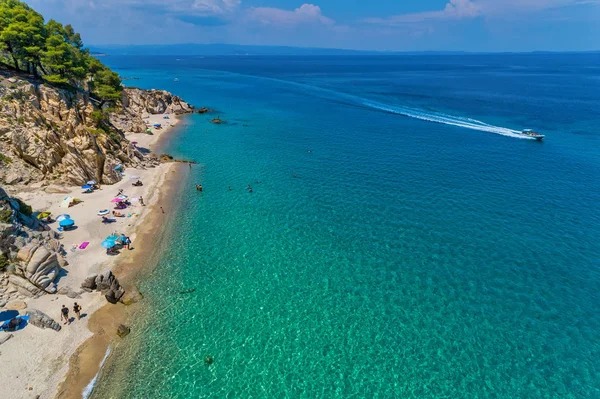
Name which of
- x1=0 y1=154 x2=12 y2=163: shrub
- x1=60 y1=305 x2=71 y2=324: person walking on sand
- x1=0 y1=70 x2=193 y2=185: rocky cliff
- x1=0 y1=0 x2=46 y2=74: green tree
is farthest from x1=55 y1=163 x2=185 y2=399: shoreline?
x1=0 y1=0 x2=46 y2=74: green tree

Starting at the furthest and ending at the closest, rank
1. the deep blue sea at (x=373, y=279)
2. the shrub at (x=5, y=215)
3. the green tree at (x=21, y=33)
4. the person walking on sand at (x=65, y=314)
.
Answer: the green tree at (x=21, y=33) < the shrub at (x=5, y=215) < the person walking on sand at (x=65, y=314) < the deep blue sea at (x=373, y=279)

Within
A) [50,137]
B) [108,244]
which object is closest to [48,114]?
[50,137]

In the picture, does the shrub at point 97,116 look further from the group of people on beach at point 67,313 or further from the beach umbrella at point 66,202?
the group of people on beach at point 67,313

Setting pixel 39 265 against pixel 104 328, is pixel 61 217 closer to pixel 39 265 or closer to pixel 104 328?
pixel 39 265

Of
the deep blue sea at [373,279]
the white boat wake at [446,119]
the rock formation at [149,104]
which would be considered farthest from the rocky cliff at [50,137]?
the white boat wake at [446,119]

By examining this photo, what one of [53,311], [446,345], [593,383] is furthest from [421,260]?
[53,311]

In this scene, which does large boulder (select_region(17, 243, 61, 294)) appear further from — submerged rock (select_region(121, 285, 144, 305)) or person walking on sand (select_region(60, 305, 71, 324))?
submerged rock (select_region(121, 285, 144, 305))
